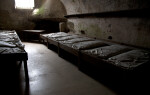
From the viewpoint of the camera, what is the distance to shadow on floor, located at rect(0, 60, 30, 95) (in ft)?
8.84

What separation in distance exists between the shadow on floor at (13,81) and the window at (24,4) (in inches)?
254

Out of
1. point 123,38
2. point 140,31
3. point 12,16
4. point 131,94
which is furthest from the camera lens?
point 12,16

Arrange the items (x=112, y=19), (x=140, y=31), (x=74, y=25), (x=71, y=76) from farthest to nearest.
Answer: (x=74, y=25) < (x=112, y=19) < (x=140, y=31) < (x=71, y=76)

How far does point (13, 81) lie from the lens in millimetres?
3115

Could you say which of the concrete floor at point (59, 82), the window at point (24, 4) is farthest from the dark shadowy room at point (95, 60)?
the window at point (24, 4)

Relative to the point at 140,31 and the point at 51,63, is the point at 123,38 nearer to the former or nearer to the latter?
the point at 140,31

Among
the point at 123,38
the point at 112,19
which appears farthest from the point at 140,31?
the point at 112,19

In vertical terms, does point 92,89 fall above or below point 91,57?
below

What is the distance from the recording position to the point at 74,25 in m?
7.34

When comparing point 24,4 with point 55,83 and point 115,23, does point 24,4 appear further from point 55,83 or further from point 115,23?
point 55,83

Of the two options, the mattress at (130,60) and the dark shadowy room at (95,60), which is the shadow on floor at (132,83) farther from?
the mattress at (130,60)

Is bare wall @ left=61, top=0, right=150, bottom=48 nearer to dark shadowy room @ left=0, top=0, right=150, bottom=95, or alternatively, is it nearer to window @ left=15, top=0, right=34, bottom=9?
dark shadowy room @ left=0, top=0, right=150, bottom=95

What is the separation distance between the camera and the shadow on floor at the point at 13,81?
269 centimetres

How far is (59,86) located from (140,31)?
2593mm
